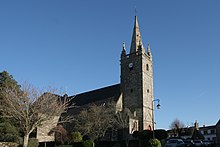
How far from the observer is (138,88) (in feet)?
177

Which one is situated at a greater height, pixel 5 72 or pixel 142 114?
pixel 5 72

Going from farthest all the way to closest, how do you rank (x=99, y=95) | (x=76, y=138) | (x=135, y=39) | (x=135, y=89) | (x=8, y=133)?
(x=135, y=39)
(x=99, y=95)
(x=135, y=89)
(x=76, y=138)
(x=8, y=133)

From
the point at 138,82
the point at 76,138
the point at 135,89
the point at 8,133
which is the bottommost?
the point at 76,138

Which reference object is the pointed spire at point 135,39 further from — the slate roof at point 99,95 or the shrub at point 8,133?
the shrub at point 8,133

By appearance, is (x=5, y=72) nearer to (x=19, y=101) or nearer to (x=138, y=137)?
(x=19, y=101)

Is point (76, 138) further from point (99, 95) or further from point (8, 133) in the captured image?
point (99, 95)

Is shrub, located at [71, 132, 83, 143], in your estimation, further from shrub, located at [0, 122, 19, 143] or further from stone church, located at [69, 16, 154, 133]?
shrub, located at [0, 122, 19, 143]

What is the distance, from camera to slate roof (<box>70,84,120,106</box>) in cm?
5642

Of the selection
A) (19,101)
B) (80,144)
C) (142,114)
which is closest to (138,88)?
(142,114)

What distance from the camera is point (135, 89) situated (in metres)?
54.4

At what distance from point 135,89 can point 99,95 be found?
914cm

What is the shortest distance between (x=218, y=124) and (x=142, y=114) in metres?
19.5

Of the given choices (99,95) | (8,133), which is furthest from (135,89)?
(8,133)

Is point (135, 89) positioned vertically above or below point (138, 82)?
below
